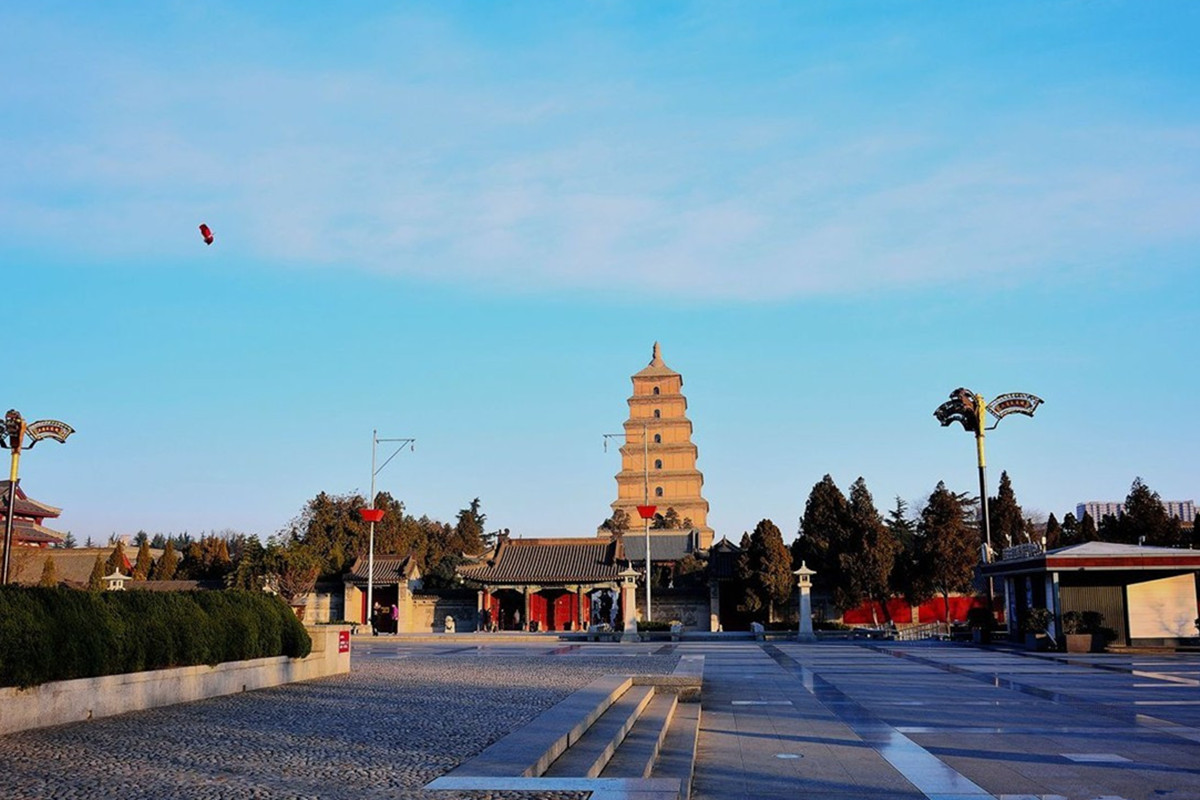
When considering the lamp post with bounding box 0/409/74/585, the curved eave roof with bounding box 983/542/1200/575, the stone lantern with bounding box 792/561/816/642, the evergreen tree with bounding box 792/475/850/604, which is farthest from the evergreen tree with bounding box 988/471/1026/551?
the lamp post with bounding box 0/409/74/585

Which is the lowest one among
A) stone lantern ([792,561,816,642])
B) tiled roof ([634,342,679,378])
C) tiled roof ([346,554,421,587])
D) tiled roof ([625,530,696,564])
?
stone lantern ([792,561,816,642])

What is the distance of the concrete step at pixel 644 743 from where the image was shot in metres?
9.12

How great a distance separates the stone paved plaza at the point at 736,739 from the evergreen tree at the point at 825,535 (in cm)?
2626

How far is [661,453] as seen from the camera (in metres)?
91.1

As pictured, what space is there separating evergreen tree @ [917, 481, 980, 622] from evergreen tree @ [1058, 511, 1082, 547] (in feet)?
30.1

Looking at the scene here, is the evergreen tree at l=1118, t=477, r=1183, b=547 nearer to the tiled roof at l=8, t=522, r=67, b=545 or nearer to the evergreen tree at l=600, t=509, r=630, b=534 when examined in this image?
the evergreen tree at l=600, t=509, r=630, b=534

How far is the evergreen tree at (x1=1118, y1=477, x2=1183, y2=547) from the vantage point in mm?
50469

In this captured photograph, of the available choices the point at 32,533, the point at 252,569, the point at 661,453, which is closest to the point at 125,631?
the point at 252,569

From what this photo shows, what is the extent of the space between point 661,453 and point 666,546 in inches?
1084

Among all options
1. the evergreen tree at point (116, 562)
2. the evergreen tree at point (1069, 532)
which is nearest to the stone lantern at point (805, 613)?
the evergreen tree at point (1069, 532)

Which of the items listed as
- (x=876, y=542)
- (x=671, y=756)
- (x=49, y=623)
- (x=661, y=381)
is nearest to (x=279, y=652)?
(x=49, y=623)

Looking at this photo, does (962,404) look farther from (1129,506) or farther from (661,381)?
(661,381)

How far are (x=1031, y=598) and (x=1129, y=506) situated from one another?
24999 mm

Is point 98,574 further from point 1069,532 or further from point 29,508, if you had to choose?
point 1069,532
